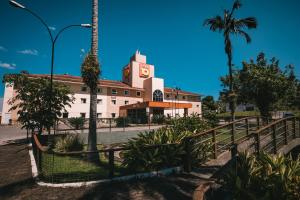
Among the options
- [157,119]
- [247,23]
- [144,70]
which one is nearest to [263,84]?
[247,23]

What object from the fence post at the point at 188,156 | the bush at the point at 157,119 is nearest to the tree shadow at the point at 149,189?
the fence post at the point at 188,156

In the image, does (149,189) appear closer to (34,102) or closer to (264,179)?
(264,179)

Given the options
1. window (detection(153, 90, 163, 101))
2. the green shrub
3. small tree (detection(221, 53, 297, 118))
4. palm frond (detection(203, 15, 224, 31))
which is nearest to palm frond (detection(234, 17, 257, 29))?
palm frond (detection(203, 15, 224, 31))

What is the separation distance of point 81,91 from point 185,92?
84.3ft

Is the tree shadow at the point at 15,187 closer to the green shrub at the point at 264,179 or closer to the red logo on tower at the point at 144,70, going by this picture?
the green shrub at the point at 264,179

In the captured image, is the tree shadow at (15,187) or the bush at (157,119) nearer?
the tree shadow at (15,187)

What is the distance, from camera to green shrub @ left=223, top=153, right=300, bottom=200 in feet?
A: 11.6

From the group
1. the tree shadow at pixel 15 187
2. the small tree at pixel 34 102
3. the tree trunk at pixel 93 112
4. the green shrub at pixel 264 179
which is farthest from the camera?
the small tree at pixel 34 102

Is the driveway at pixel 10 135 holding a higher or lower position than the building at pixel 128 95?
lower

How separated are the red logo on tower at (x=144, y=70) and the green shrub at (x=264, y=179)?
3720 centimetres

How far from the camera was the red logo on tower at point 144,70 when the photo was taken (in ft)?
134

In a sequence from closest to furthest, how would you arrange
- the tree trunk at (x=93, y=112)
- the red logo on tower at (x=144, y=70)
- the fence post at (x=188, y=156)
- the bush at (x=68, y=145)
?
the fence post at (x=188, y=156)
the tree trunk at (x=93, y=112)
the bush at (x=68, y=145)
the red logo on tower at (x=144, y=70)

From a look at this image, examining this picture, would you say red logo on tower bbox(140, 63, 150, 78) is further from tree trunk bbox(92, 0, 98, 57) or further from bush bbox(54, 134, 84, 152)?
tree trunk bbox(92, 0, 98, 57)

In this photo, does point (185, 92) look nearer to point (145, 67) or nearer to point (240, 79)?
point (145, 67)
